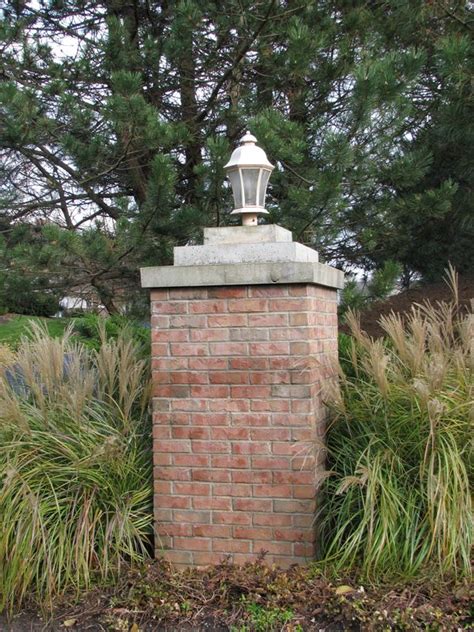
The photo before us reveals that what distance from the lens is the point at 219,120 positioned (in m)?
6.65

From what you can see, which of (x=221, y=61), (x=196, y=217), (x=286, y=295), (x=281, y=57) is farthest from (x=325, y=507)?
(x=221, y=61)

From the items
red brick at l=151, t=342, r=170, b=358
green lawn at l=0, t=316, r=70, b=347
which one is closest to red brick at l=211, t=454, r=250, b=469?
red brick at l=151, t=342, r=170, b=358

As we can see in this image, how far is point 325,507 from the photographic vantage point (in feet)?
11.7

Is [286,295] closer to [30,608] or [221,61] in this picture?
[30,608]

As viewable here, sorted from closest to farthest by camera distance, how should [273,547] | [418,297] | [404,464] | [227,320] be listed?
[404,464] → [273,547] → [227,320] → [418,297]

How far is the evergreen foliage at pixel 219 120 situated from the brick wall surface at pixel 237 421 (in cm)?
214

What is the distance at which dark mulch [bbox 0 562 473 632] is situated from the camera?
2912 millimetres

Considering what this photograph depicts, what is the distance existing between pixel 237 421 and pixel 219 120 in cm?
401

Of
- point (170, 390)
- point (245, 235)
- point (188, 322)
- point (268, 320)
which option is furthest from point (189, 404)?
point (245, 235)

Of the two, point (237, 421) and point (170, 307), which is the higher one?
point (170, 307)

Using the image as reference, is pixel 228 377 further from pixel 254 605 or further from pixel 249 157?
pixel 249 157

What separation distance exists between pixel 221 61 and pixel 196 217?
1.80 metres

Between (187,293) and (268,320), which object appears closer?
(268,320)

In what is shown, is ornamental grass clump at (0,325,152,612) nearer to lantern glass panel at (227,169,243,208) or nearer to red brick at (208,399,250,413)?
red brick at (208,399,250,413)
